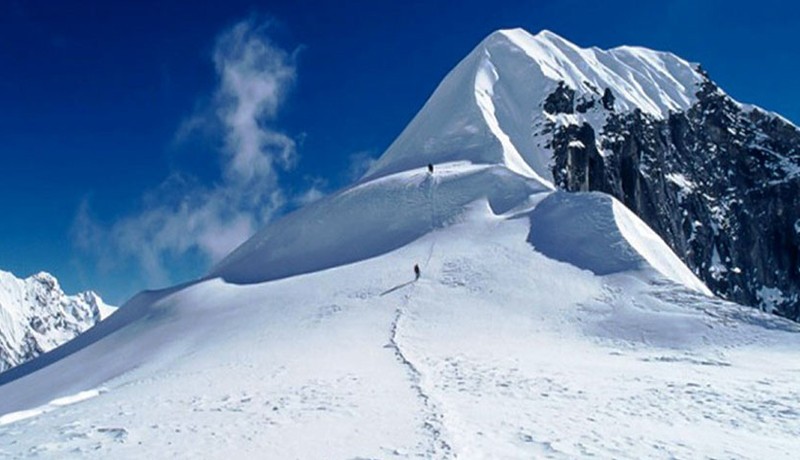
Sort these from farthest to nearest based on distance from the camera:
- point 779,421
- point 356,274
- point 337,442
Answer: point 356,274 → point 779,421 → point 337,442

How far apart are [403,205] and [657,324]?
1096 inches

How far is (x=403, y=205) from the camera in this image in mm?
49281

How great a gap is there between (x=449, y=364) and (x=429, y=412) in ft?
19.9

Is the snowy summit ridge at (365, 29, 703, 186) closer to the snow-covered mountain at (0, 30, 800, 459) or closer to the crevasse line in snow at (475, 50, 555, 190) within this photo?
the crevasse line in snow at (475, 50, 555, 190)

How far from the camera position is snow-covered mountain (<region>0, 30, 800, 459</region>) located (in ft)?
38.2

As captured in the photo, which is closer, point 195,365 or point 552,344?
point 195,365

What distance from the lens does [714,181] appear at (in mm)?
127312

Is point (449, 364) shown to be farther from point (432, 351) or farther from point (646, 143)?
point (646, 143)

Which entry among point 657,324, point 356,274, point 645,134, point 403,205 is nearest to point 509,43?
point 645,134

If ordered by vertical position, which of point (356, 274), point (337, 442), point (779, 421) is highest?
point (356, 274)

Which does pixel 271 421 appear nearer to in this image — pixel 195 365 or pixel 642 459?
pixel 642 459

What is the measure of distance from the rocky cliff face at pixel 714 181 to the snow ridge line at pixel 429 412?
74.7 meters

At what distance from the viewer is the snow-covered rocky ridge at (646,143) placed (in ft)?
263

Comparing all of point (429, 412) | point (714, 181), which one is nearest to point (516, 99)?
point (714, 181)
